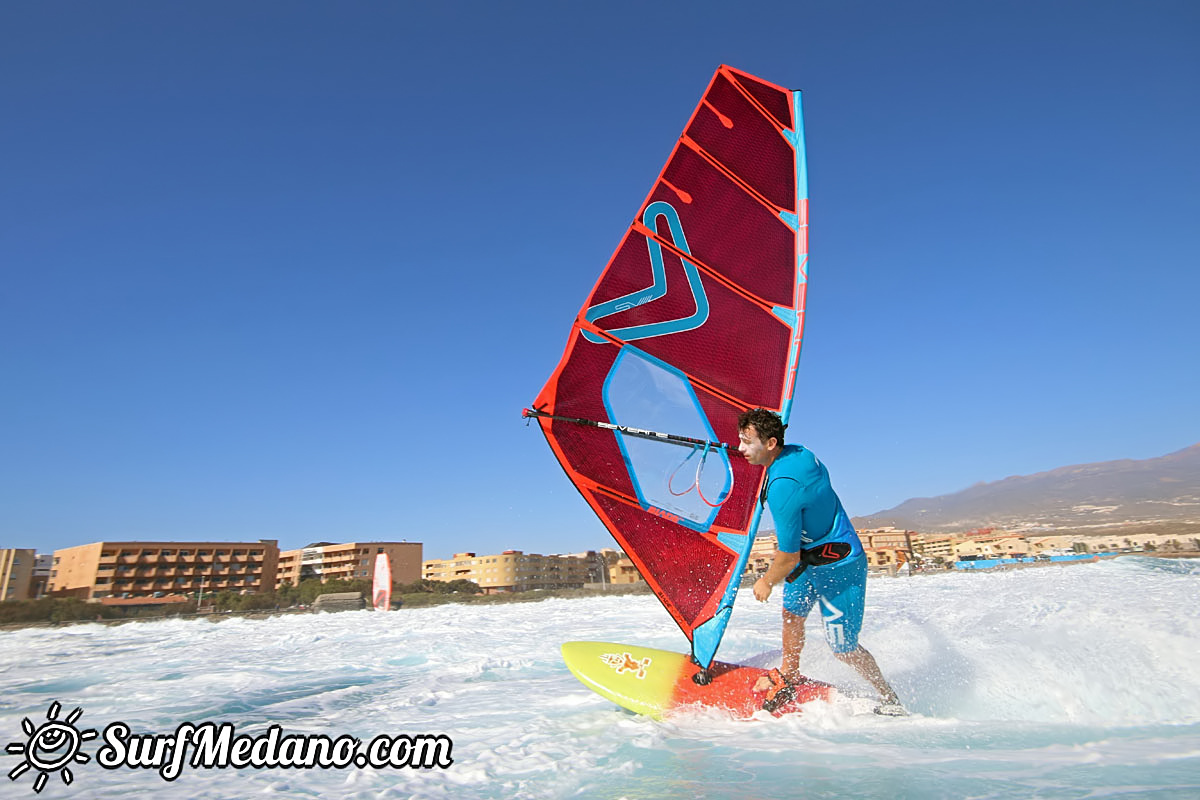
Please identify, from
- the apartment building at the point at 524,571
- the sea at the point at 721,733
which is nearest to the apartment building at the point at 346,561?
the apartment building at the point at 524,571

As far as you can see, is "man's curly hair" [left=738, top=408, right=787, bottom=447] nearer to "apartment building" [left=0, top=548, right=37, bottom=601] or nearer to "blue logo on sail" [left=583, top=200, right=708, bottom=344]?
"blue logo on sail" [left=583, top=200, right=708, bottom=344]

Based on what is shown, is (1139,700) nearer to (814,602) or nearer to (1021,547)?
(814,602)

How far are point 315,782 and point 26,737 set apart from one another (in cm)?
275

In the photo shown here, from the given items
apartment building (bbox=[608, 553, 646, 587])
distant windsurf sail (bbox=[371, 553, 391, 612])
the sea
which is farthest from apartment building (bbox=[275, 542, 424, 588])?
the sea

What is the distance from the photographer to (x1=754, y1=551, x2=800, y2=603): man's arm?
10.3 ft

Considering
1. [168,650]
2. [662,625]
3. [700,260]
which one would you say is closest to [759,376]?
[700,260]

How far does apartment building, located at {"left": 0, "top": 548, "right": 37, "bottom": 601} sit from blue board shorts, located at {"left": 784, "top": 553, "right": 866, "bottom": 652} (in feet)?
217

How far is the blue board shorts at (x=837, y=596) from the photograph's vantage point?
3225 mm

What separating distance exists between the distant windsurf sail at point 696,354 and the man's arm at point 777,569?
2.67ft

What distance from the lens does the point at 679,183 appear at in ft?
15.4

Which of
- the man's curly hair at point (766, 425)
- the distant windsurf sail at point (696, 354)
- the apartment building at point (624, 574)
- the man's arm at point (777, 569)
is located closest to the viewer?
the man's arm at point (777, 569)

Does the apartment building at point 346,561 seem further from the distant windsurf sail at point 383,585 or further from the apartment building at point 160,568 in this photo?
the distant windsurf sail at point 383,585

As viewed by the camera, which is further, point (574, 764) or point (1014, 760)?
point (574, 764)

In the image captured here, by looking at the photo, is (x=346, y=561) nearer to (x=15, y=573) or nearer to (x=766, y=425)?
(x=15, y=573)
